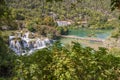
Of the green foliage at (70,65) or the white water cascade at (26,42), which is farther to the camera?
the white water cascade at (26,42)

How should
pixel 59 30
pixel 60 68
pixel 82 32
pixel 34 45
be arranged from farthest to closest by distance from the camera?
pixel 82 32 → pixel 59 30 → pixel 34 45 → pixel 60 68

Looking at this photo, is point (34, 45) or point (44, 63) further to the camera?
point (34, 45)

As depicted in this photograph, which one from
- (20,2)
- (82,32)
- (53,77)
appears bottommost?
(82,32)

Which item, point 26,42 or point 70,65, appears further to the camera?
point 26,42

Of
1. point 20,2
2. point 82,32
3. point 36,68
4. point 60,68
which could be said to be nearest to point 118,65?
point 60,68

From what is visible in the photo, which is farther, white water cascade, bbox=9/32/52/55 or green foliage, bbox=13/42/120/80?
white water cascade, bbox=9/32/52/55

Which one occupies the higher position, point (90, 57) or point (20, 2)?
point (90, 57)

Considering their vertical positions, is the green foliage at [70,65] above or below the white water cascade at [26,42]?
above

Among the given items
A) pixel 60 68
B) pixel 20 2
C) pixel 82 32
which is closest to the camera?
pixel 60 68

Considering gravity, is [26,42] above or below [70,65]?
below

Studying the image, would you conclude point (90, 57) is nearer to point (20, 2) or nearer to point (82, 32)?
point (82, 32)

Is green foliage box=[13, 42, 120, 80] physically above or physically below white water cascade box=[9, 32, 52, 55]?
above
